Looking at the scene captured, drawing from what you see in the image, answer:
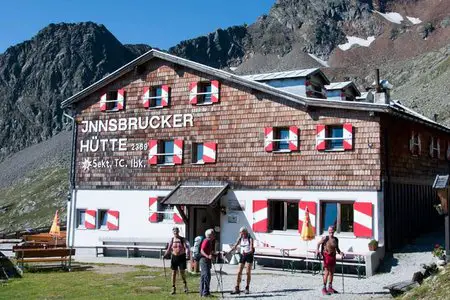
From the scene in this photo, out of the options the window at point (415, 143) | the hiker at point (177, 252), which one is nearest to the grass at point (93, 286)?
the hiker at point (177, 252)

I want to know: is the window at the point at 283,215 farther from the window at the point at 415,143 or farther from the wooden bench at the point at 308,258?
the window at the point at 415,143

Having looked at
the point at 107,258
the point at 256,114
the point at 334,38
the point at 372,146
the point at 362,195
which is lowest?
the point at 107,258

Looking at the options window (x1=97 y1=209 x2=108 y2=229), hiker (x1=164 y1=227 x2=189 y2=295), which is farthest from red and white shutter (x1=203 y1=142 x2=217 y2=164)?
hiker (x1=164 y1=227 x2=189 y2=295)

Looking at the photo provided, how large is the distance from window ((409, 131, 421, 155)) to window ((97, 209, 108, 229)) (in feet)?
43.8

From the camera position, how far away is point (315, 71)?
26422mm

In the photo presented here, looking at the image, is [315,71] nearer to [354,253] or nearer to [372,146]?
[372,146]

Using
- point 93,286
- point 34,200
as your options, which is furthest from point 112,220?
point 34,200

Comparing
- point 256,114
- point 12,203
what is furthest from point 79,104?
point 12,203

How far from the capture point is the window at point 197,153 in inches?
965

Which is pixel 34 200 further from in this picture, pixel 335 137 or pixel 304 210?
pixel 335 137

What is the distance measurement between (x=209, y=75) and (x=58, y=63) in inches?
4797

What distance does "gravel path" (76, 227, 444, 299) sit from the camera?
14.3 m

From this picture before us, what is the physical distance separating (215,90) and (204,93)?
2.01 feet

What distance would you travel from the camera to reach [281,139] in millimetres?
22406
